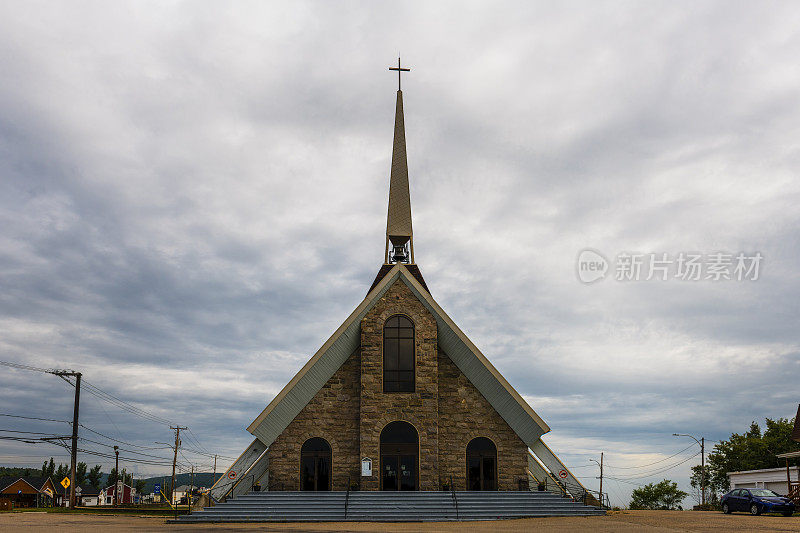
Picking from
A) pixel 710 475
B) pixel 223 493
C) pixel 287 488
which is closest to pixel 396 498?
pixel 287 488

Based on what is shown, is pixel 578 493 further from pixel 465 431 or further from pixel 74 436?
pixel 74 436

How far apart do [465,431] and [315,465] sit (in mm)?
6443

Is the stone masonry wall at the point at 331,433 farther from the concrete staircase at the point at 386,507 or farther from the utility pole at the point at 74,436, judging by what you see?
the utility pole at the point at 74,436

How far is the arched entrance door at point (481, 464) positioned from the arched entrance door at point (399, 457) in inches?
95.7

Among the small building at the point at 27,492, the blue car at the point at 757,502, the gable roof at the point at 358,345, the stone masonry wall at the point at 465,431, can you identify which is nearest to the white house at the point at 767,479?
the blue car at the point at 757,502

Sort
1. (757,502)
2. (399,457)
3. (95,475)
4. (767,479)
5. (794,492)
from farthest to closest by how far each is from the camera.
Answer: (95,475)
(767,479)
(794,492)
(399,457)
(757,502)

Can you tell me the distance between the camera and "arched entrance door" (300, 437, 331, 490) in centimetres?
2595

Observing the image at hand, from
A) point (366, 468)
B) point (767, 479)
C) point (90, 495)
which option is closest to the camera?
point (366, 468)

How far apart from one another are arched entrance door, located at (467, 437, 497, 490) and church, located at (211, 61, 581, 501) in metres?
0.04

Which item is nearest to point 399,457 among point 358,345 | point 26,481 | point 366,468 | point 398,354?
point 366,468

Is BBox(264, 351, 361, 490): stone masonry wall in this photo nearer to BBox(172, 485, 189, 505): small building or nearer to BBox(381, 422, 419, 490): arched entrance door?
BBox(381, 422, 419, 490): arched entrance door

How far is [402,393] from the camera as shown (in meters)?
26.3

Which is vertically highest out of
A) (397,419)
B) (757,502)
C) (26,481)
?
(397,419)

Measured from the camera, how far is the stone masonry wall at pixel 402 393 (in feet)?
83.5
